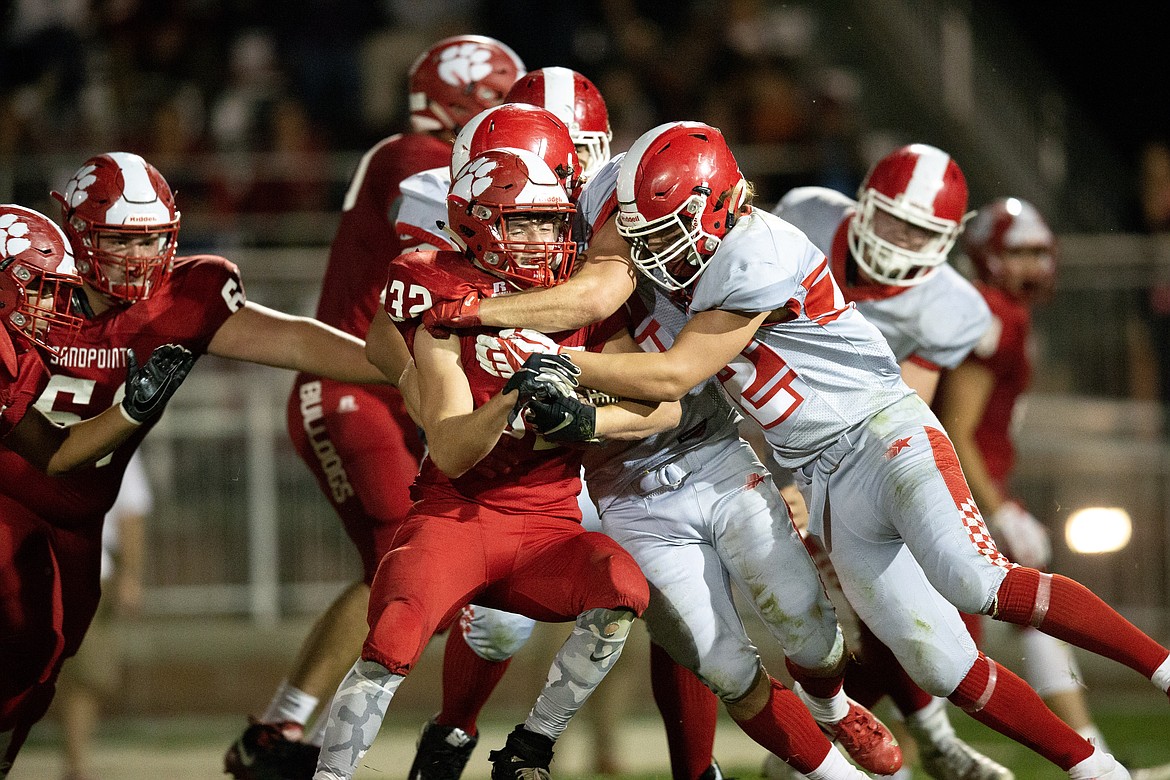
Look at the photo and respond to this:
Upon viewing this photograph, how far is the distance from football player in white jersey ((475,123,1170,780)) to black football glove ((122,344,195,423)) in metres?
0.96

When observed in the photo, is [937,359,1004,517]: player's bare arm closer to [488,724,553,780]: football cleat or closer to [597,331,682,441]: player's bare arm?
[597,331,682,441]: player's bare arm

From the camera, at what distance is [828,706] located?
431 cm

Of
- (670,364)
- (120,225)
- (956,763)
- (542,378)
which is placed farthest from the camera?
(956,763)

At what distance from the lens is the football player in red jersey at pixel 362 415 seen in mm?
4777

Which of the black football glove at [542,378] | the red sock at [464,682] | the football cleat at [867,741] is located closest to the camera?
the black football glove at [542,378]

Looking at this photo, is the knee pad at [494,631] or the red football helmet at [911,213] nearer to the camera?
the knee pad at [494,631]

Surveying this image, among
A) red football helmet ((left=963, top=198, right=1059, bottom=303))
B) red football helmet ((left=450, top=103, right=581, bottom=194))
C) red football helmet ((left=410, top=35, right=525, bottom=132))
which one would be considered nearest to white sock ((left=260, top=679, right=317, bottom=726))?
red football helmet ((left=450, top=103, right=581, bottom=194))

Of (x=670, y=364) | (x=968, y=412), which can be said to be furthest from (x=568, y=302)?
(x=968, y=412)

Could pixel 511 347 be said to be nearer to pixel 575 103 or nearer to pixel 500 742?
pixel 575 103

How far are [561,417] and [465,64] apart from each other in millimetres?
1901

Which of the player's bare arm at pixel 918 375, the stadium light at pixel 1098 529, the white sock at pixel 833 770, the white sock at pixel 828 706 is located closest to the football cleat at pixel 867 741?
the white sock at pixel 828 706

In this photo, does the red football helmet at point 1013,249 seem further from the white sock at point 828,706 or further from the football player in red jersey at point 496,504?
the football player in red jersey at point 496,504

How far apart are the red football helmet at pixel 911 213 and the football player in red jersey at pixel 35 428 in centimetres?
212

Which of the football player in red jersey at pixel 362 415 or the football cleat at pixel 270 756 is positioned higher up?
the football player in red jersey at pixel 362 415
